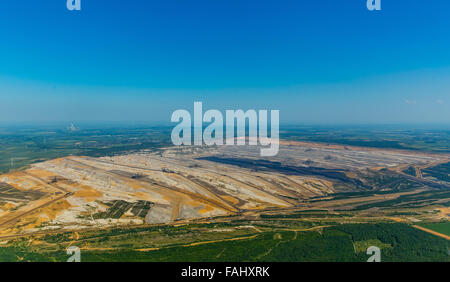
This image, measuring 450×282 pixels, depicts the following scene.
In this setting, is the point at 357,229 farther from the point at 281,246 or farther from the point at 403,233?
the point at 281,246

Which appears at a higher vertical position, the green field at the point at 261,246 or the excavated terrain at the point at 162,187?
the excavated terrain at the point at 162,187

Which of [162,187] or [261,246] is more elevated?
[162,187]


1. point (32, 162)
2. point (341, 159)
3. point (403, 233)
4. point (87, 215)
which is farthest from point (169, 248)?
point (341, 159)

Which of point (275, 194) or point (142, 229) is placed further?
point (275, 194)

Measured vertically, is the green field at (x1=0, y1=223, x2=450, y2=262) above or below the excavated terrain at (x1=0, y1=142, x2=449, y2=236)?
below

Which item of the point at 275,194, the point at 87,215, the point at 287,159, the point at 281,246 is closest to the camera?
the point at 281,246

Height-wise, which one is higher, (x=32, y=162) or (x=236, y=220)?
(x=32, y=162)

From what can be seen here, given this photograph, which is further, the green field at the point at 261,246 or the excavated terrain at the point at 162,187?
the excavated terrain at the point at 162,187

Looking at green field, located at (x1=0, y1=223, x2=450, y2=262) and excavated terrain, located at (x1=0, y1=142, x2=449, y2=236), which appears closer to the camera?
green field, located at (x1=0, y1=223, x2=450, y2=262)

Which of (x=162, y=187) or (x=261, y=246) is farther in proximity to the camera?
(x=162, y=187)

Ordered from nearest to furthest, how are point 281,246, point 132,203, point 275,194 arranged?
point 281,246 → point 132,203 → point 275,194
